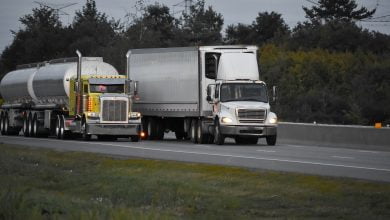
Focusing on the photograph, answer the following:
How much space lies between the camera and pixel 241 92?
40.3 m

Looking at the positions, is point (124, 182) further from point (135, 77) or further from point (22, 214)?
point (135, 77)

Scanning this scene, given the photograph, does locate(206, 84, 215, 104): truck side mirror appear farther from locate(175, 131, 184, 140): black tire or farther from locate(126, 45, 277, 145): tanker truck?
locate(175, 131, 184, 140): black tire

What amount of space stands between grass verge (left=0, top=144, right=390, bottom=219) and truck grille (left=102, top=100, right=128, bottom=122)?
635 inches

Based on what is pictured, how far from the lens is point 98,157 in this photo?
98.6 ft

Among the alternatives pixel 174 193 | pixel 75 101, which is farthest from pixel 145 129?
pixel 174 193

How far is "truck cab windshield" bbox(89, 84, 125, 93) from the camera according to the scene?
147 ft

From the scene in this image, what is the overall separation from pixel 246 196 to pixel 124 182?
3.55 m

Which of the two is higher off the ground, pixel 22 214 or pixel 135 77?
pixel 135 77

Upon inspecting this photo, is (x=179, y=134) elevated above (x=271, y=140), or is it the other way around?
(x=179, y=134)

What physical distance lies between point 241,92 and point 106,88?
721 centimetres

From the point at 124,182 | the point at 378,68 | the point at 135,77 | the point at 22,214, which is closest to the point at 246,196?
the point at 124,182

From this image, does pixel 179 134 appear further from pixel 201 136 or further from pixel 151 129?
pixel 201 136

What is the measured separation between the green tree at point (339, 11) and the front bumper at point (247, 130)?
94.0 m

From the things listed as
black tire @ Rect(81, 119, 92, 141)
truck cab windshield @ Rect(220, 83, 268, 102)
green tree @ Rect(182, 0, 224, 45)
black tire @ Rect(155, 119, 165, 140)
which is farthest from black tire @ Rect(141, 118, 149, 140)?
green tree @ Rect(182, 0, 224, 45)
